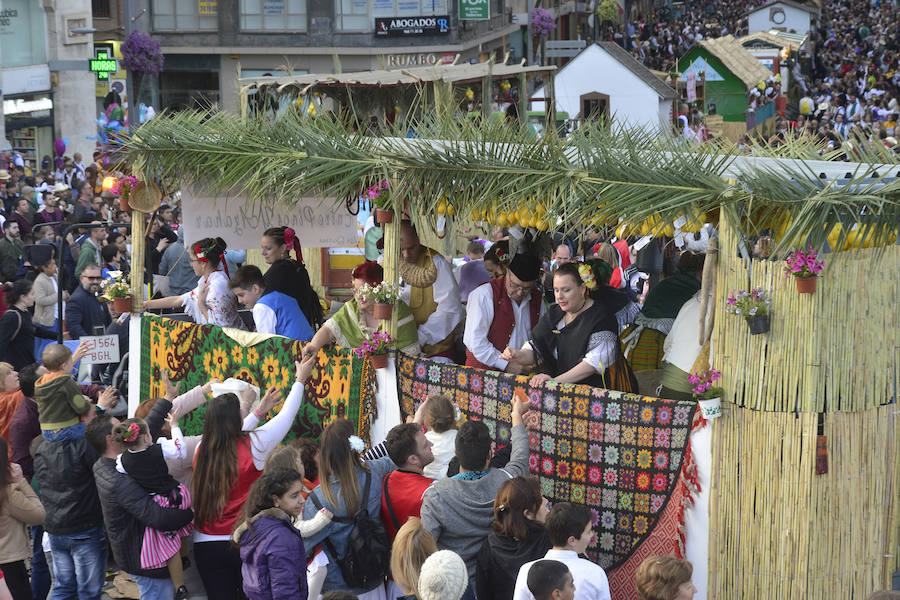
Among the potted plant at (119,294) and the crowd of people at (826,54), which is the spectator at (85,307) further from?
the crowd of people at (826,54)

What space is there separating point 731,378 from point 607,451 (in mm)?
896

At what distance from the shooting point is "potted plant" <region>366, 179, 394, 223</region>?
309 inches

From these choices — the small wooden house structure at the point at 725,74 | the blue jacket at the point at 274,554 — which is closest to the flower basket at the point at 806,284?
the blue jacket at the point at 274,554

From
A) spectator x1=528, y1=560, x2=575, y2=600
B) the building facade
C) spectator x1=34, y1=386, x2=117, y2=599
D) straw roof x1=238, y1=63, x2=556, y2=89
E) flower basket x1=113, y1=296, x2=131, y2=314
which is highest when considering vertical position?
the building facade

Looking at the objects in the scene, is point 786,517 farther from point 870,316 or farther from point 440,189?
point 440,189

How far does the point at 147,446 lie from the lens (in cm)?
674

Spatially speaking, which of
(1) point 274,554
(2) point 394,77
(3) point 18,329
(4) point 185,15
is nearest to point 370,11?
(4) point 185,15

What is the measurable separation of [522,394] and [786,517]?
1.74 m

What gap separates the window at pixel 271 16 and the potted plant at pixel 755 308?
35910 millimetres

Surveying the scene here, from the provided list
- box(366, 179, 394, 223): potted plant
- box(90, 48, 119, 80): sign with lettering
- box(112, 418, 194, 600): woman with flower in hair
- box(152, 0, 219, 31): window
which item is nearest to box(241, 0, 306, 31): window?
box(152, 0, 219, 31): window

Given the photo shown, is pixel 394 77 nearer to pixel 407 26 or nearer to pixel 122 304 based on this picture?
pixel 122 304

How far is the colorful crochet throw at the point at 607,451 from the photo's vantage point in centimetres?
691

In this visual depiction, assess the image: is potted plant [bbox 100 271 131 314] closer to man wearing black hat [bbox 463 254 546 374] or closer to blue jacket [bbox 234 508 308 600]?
man wearing black hat [bbox 463 254 546 374]

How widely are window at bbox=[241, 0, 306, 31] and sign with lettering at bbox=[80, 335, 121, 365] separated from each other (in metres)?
32.1
